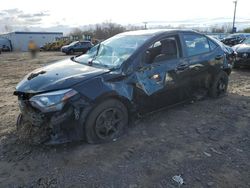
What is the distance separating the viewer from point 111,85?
372cm

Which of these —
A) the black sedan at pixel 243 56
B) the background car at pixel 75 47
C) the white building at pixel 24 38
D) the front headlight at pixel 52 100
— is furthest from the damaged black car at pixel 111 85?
the white building at pixel 24 38

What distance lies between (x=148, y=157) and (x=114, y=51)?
1.91 metres

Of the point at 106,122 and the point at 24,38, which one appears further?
the point at 24,38

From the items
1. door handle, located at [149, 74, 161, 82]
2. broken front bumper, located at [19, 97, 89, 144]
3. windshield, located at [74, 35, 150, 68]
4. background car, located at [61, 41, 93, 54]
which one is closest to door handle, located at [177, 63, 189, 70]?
door handle, located at [149, 74, 161, 82]

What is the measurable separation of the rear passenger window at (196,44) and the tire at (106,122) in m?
1.88

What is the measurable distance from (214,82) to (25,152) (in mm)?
4057

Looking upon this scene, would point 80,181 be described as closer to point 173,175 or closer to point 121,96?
point 173,175

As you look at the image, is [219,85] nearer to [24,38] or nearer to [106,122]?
[106,122]

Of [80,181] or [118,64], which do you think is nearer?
[80,181]

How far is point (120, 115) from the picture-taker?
394 cm

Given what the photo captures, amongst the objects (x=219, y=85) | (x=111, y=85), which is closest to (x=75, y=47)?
(x=219, y=85)

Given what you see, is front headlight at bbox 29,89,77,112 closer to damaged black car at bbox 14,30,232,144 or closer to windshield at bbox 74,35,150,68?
damaged black car at bbox 14,30,232,144

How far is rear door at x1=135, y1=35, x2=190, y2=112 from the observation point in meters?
4.13

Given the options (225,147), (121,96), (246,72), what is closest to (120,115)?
(121,96)
